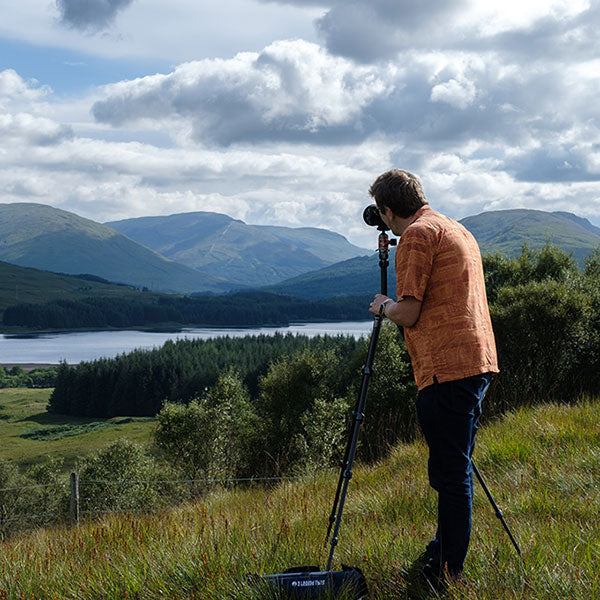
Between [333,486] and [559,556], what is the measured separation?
10.2 ft

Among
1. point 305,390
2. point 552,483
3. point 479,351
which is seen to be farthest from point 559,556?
point 305,390

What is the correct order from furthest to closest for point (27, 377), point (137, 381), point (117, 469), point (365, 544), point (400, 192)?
point (27, 377) → point (137, 381) → point (117, 469) → point (365, 544) → point (400, 192)

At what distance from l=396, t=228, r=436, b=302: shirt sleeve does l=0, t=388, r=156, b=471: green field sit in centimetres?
6759

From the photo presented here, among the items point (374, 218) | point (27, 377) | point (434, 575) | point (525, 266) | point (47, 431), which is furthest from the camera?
point (27, 377)

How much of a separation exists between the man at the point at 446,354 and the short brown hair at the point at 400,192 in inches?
6.0

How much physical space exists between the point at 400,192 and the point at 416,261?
0.50 m

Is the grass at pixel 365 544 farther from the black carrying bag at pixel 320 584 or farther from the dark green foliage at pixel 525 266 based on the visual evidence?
the dark green foliage at pixel 525 266

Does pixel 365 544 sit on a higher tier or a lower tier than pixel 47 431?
higher

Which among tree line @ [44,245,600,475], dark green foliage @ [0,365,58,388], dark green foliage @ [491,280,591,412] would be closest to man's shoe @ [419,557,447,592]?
tree line @ [44,245,600,475]

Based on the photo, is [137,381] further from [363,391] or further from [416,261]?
[416,261]

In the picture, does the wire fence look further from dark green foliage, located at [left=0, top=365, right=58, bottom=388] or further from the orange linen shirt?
dark green foliage, located at [left=0, top=365, right=58, bottom=388]

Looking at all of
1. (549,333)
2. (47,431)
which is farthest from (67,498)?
(47,431)

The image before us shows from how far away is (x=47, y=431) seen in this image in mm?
96875

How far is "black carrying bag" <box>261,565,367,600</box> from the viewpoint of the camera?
3.05 m
